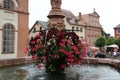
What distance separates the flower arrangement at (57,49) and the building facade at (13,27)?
13254mm

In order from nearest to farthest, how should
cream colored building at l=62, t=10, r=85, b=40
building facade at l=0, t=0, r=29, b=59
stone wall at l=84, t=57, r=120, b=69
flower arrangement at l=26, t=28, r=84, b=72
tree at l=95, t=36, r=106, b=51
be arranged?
1. flower arrangement at l=26, t=28, r=84, b=72
2. stone wall at l=84, t=57, r=120, b=69
3. building facade at l=0, t=0, r=29, b=59
4. cream colored building at l=62, t=10, r=85, b=40
5. tree at l=95, t=36, r=106, b=51

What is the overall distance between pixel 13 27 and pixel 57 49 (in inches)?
585

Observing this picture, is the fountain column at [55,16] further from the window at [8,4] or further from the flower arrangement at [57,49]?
the window at [8,4]

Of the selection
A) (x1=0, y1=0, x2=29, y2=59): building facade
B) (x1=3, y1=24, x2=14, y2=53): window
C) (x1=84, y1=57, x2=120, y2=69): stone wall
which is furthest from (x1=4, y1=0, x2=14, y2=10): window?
(x1=84, y1=57, x2=120, y2=69): stone wall

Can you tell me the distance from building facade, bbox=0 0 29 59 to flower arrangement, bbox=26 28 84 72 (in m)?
13.3

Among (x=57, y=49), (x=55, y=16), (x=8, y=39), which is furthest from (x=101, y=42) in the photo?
(x=57, y=49)

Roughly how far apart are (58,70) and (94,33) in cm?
5113

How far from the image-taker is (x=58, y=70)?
9.11 metres

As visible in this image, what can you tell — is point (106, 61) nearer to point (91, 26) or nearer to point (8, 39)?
point (8, 39)

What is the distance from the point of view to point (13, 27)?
74.9 feet

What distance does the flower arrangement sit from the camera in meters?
8.75

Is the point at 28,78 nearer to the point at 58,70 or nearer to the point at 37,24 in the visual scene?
the point at 58,70

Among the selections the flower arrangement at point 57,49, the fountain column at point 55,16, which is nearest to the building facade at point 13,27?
the fountain column at point 55,16

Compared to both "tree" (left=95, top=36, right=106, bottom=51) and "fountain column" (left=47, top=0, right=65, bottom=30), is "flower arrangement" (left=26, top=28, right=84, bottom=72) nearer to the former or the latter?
"fountain column" (left=47, top=0, right=65, bottom=30)
